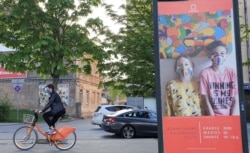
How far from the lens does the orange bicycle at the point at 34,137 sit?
38.4 ft

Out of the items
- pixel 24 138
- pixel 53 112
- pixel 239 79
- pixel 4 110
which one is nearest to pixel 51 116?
pixel 53 112

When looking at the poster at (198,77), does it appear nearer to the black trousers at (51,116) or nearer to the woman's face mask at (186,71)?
the woman's face mask at (186,71)

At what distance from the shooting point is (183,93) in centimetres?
632

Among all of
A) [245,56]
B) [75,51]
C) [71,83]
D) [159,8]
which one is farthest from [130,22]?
[71,83]

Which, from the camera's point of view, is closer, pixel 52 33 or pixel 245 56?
pixel 52 33

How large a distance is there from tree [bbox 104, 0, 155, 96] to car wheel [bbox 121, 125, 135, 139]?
2.15 metres

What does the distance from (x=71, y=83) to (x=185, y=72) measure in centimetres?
3930

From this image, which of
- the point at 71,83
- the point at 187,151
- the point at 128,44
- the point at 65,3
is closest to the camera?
the point at 187,151

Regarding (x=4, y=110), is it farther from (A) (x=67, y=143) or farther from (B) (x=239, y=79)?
(B) (x=239, y=79)

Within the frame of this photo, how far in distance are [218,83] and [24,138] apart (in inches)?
286

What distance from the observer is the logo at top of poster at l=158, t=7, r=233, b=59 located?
6.22 m

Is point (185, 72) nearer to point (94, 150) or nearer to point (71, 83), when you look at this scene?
point (94, 150)

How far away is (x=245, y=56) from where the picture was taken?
33.4 m

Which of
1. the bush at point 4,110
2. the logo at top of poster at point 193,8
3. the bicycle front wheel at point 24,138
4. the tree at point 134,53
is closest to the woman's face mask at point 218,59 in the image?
the logo at top of poster at point 193,8
